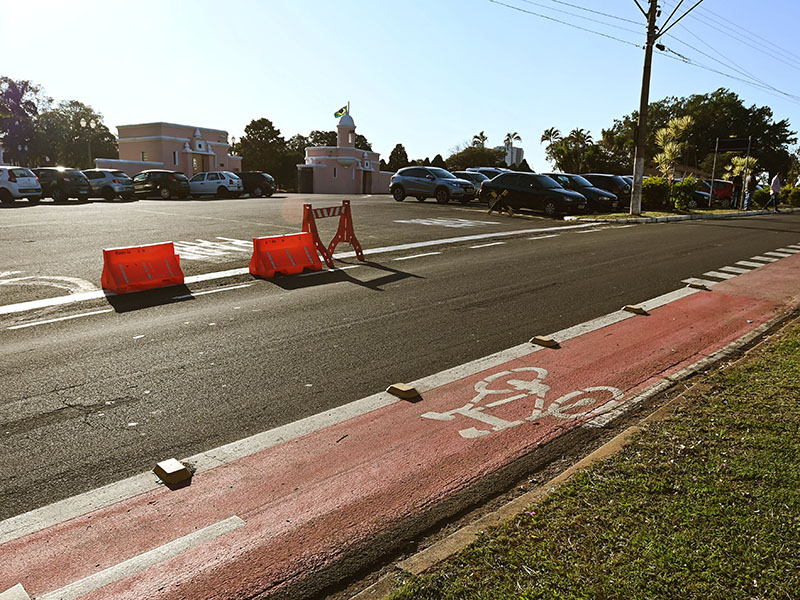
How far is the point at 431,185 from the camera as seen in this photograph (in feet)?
94.4

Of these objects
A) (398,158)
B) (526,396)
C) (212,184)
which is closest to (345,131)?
(398,158)

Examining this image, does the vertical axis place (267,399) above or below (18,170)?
below

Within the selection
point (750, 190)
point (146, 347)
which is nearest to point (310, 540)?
point (146, 347)

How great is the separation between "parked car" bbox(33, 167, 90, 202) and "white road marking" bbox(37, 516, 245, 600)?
102 ft

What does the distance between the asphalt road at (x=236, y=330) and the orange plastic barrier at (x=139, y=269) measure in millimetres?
422

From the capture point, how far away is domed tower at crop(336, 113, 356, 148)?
5728cm

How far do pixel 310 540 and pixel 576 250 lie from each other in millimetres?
11720

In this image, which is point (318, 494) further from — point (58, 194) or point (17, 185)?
point (58, 194)

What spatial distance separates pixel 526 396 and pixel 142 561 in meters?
3.14

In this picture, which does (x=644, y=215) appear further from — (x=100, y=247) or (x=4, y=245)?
(x=4, y=245)

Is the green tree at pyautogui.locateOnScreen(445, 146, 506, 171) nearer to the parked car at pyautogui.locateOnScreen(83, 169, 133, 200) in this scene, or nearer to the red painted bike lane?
the parked car at pyautogui.locateOnScreen(83, 169, 133, 200)

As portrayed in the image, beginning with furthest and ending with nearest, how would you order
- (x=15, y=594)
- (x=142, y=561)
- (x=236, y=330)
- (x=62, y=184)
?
(x=62, y=184)
(x=236, y=330)
(x=142, y=561)
(x=15, y=594)

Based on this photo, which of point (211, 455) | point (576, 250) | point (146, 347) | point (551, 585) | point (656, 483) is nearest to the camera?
point (551, 585)

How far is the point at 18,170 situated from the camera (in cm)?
2656
